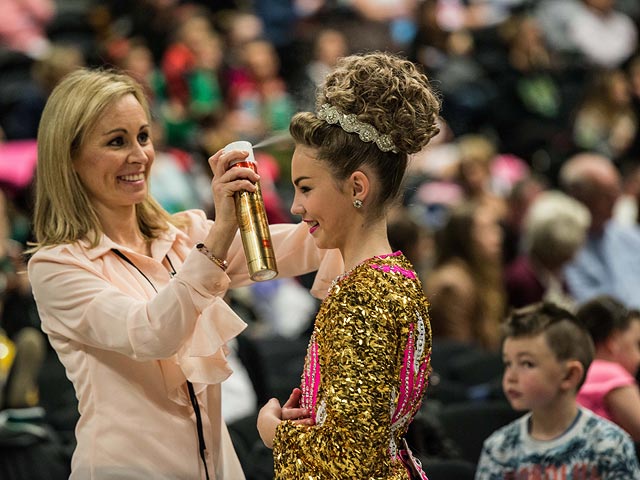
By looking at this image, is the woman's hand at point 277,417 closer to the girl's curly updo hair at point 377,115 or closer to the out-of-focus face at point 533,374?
the girl's curly updo hair at point 377,115

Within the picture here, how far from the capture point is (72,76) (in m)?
2.84

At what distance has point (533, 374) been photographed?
3.50 m

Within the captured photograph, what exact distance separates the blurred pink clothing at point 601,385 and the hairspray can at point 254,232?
6.20 feet

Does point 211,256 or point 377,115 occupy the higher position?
point 377,115

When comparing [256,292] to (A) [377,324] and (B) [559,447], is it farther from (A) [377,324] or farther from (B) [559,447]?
(A) [377,324]

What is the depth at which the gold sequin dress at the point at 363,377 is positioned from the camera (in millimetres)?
2279

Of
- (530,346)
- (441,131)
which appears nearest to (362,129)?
(530,346)

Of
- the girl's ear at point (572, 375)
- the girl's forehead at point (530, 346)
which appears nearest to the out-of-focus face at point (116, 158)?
the girl's forehead at point (530, 346)

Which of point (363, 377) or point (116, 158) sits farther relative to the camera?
point (116, 158)

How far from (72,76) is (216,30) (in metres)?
7.71

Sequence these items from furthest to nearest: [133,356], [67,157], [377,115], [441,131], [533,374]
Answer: [441,131]
[533,374]
[67,157]
[133,356]
[377,115]

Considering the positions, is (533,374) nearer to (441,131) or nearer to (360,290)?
(360,290)

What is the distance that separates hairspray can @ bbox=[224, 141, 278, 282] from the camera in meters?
2.37

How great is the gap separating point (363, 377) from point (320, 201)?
0.42 metres
